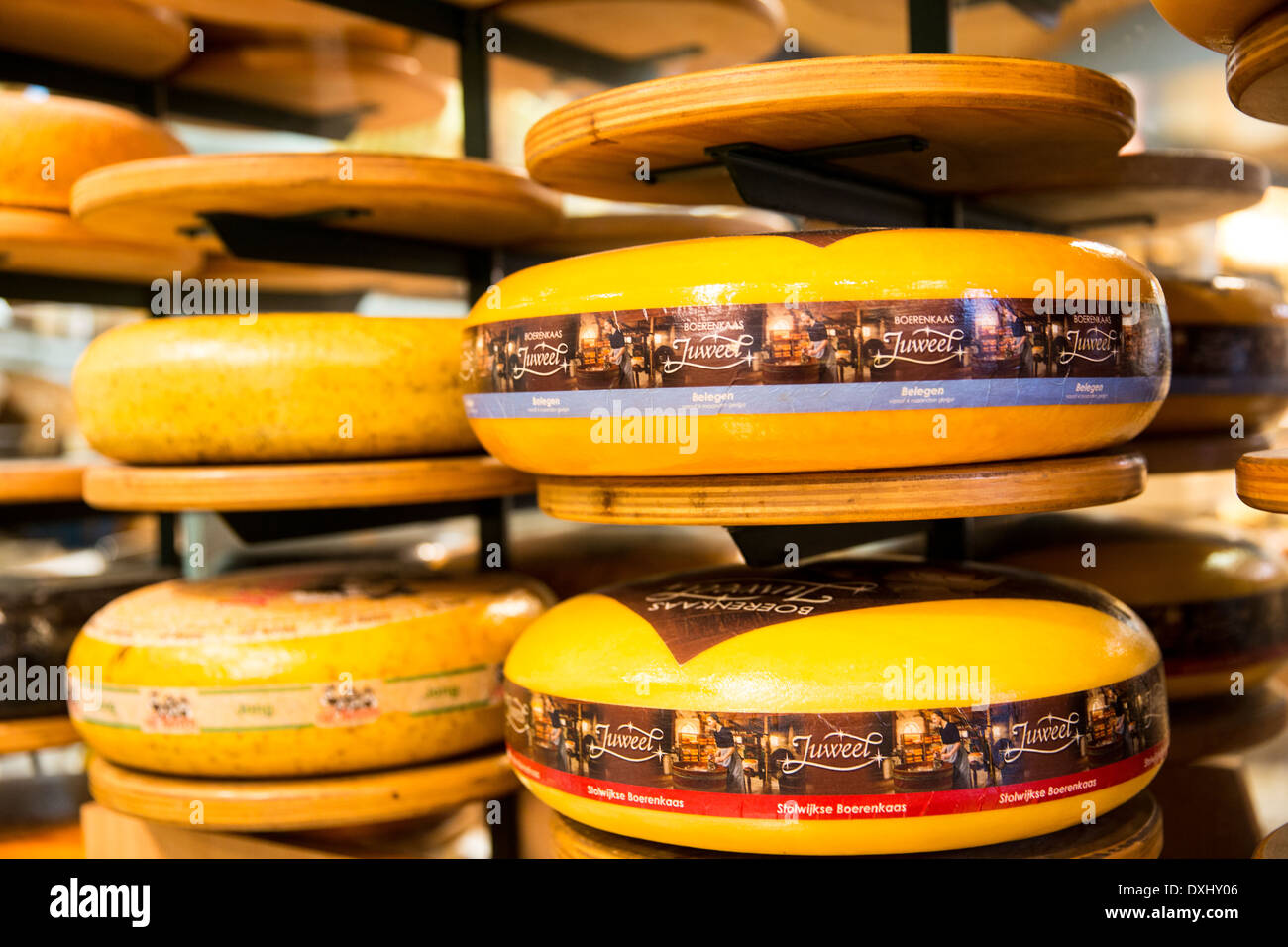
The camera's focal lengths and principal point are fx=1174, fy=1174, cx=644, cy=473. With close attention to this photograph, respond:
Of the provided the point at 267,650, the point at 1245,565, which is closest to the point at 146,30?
the point at 267,650

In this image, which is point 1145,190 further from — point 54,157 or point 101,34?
point 101,34

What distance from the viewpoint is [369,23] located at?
2428 millimetres

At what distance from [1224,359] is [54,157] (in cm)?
197

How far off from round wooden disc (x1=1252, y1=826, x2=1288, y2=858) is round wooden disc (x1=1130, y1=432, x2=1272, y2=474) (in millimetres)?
708

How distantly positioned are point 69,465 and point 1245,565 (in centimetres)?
205

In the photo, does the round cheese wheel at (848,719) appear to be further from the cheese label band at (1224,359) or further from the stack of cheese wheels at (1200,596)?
the cheese label band at (1224,359)

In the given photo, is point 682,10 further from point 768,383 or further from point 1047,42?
point 768,383

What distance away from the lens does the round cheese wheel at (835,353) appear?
1170mm

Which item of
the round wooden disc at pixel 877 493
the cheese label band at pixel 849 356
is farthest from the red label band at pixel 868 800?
the cheese label band at pixel 849 356

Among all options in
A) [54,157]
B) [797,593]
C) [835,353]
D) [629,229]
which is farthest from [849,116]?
[54,157]

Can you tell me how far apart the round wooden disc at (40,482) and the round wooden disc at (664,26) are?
3.68ft

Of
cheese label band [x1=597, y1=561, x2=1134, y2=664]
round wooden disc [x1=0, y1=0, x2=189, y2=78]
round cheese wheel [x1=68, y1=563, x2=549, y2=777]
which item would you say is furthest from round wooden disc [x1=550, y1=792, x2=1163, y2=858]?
round wooden disc [x1=0, y1=0, x2=189, y2=78]

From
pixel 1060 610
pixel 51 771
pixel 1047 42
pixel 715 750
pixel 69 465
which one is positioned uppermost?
pixel 1047 42
